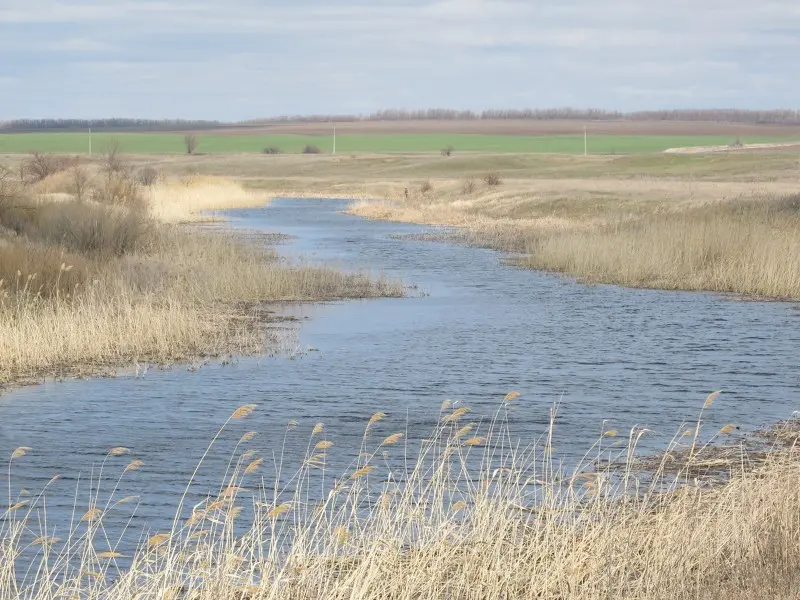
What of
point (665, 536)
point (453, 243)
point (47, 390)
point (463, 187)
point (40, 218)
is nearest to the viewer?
point (665, 536)

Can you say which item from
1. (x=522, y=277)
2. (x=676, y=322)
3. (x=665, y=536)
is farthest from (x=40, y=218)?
(x=665, y=536)

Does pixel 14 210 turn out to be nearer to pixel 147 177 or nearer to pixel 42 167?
pixel 42 167

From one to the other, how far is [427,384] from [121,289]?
750 cm

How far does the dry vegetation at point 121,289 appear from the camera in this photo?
18.5m

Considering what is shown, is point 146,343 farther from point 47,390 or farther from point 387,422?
point 387,422

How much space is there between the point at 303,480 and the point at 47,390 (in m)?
6.56

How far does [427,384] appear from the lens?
56.9 ft

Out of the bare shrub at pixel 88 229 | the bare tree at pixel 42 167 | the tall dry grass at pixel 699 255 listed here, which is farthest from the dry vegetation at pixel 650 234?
the bare tree at pixel 42 167

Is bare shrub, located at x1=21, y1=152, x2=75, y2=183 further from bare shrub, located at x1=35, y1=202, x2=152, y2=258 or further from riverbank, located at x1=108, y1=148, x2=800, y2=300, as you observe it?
bare shrub, located at x1=35, y1=202, x2=152, y2=258

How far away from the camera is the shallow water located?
13.1 m

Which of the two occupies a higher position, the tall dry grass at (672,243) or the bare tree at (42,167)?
the bare tree at (42,167)

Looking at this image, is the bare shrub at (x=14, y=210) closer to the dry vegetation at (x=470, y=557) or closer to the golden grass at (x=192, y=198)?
the golden grass at (x=192, y=198)

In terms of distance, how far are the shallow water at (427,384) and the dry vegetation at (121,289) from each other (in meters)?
1.14

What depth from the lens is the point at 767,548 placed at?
315 inches
